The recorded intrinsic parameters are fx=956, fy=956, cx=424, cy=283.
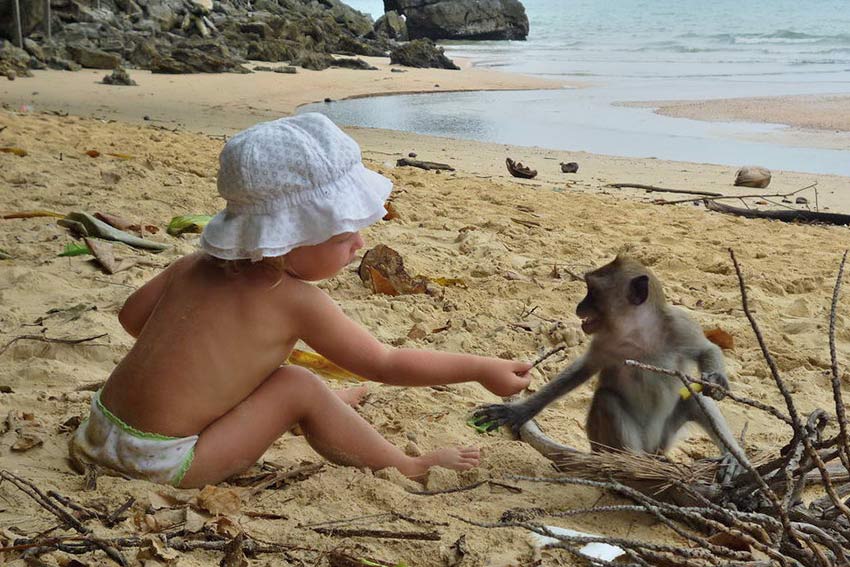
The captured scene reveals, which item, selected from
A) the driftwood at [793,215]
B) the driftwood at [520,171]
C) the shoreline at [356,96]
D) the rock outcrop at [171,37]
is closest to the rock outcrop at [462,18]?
the rock outcrop at [171,37]

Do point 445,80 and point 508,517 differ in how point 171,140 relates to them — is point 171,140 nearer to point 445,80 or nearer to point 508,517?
point 508,517

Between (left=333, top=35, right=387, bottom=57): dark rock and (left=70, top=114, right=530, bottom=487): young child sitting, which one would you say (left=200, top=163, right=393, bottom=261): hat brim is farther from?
(left=333, top=35, right=387, bottom=57): dark rock

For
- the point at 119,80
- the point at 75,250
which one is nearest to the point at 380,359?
the point at 75,250

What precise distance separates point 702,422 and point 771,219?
5.14 m

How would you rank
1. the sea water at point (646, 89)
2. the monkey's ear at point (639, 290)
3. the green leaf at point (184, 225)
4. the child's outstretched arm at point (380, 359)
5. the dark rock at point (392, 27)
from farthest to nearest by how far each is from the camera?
the dark rock at point (392, 27)
the sea water at point (646, 89)
the green leaf at point (184, 225)
the monkey's ear at point (639, 290)
the child's outstretched arm at point (380, 359)

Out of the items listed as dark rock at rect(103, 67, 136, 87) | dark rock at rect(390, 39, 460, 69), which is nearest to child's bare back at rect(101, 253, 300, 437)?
dark rock at rect(103, 67, 136, 87)

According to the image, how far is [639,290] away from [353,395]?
4.27 ft

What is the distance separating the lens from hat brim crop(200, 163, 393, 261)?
300 cm

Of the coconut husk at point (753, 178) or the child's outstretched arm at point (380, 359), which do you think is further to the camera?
the coconut husk at point (753, 178)

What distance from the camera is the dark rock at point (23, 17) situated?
22.8 m

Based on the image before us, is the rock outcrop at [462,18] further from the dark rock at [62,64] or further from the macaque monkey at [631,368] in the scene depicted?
the macaque monkey at [631,368]

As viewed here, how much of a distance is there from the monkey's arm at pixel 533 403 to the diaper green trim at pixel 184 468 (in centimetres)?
126

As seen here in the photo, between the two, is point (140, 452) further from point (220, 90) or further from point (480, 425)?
point (220, 90)

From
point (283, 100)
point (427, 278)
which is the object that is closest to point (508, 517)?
point (427, 278)
